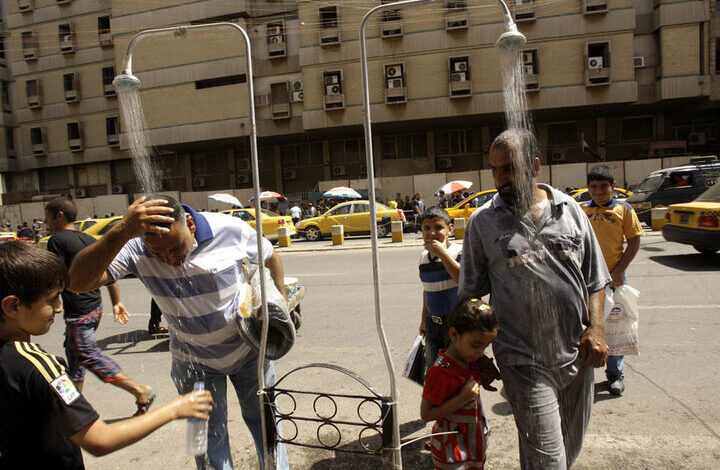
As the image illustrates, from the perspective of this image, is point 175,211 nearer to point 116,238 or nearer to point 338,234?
point 116,238

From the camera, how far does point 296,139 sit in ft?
100

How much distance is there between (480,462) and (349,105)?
84.3 ft

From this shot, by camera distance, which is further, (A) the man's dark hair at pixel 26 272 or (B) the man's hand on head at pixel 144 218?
(B) the man's hand on head at pixel 144 218

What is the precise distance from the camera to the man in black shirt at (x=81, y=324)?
409 centimetres

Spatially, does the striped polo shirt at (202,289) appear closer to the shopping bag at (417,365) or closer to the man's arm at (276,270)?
the man's arm at (276,270)

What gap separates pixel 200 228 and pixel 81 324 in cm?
238

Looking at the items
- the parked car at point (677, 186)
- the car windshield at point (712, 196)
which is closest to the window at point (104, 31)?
the parked car at point (677, 186)

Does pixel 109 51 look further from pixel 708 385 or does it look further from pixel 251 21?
pixel 708 385

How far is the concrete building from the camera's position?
25.0 m

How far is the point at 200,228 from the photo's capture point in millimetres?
2490

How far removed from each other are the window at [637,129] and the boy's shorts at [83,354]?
98.8ft

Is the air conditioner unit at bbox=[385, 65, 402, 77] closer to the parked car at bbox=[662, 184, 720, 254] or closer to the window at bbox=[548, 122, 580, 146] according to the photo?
the window at bbox=[548, 122, 580, 146]

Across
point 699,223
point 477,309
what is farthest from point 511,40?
point 699,223

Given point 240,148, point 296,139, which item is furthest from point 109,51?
point 296,139
